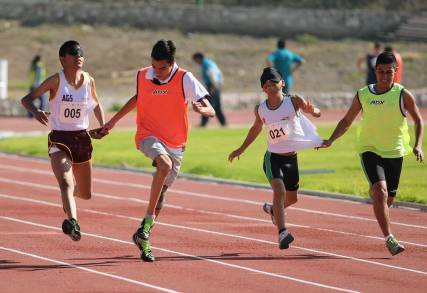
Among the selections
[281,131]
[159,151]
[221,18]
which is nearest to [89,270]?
[159,151]

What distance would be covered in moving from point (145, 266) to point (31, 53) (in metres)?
39.8

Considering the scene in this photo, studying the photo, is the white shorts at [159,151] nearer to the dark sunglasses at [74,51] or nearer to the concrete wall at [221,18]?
the dark sunglasses at [74,51]

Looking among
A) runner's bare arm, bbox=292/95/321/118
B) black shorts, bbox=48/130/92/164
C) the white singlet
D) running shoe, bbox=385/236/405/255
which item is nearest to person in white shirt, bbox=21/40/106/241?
black shorts, bbox=48/130/92/164

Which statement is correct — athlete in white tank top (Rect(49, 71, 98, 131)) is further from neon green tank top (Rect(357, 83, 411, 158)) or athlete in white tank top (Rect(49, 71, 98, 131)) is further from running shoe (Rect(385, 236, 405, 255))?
running shoe (Rect(385, 236, 405, 255))

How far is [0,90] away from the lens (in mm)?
40469

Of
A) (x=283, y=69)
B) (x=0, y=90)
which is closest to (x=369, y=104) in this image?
(x=283, y=69)

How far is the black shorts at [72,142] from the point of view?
44.1ft

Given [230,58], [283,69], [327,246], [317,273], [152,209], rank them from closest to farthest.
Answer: [317,273] < [152,209] < [327,246] < [283,69] < [230,58]

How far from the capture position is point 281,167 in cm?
1346

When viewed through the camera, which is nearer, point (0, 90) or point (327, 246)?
point (327, 246)

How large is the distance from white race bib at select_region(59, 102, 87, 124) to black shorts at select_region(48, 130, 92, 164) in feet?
0.43

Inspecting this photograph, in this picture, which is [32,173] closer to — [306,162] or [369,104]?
[306,162]

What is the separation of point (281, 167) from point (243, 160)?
10.7 meters

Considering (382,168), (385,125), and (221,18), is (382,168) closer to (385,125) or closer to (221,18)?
(385,125)
